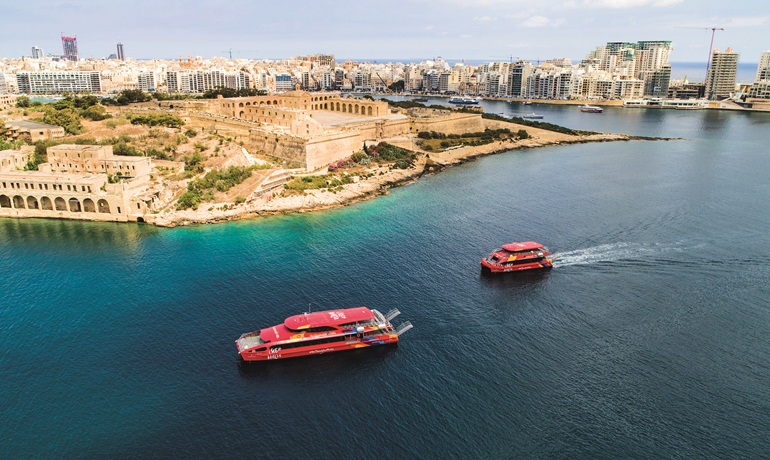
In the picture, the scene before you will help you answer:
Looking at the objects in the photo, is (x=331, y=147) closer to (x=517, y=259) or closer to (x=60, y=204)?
(x=60, y=204)

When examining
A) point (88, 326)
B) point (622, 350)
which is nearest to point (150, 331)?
point (88, 326)

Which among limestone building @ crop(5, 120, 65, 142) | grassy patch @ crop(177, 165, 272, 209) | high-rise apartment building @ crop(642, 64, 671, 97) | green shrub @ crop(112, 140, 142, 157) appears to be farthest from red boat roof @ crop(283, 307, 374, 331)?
high-rise apartment building @ crop(642, 64, 671, 97)

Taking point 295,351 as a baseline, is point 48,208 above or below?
above

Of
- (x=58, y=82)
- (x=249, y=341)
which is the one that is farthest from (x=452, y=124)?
(x=58, y=82)

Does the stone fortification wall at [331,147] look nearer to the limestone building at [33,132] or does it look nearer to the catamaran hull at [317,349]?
the limestone building at [33,132]

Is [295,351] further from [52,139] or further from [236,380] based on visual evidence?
[52,139]
